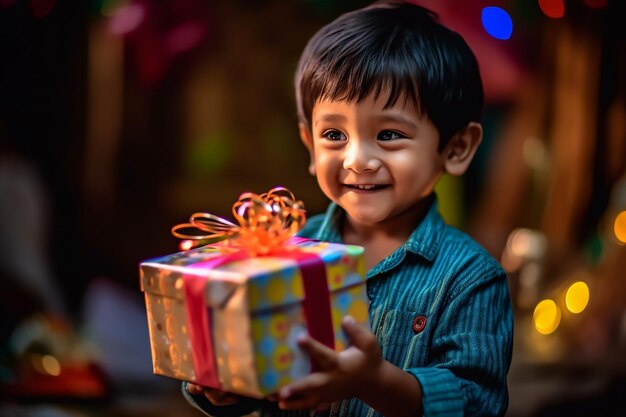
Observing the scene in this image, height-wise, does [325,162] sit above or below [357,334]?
above

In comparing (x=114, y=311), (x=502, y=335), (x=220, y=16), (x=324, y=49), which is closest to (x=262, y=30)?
(x=220, y=16)

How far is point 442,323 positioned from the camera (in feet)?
3.51

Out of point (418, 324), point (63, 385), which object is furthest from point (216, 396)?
point (63, 385)

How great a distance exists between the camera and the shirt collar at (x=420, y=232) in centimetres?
113

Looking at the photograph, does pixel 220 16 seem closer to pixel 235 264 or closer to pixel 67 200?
pixel 67 200

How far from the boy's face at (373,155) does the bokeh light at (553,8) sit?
165 centimetres

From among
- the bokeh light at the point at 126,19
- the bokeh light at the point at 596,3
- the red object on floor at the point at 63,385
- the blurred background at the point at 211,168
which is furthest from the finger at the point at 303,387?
the bokeh light at the point at 126,19

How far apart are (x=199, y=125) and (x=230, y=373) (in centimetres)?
231

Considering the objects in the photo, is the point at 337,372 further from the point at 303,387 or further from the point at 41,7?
the point at 41,7

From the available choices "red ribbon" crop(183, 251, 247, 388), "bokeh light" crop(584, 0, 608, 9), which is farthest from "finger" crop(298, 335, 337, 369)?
"bokeh light" crop(584, 0, 608, 9)

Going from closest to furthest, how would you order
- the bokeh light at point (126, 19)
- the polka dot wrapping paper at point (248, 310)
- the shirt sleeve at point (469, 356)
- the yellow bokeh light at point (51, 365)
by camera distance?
the polka dot wrapping paper at point (248, 310)
the shirt sleeve at point (469, 356)
the yellow bokeh light at point (51, 365)
the bokeh light at point (126, 19)

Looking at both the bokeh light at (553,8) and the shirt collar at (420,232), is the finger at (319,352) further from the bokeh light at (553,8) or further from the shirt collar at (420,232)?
the bokeh light at (553,8)

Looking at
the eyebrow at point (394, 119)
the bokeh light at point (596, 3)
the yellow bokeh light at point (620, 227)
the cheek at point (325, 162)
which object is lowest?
the yellow bokeh light at point (620, 227)

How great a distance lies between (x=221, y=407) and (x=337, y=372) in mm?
300
